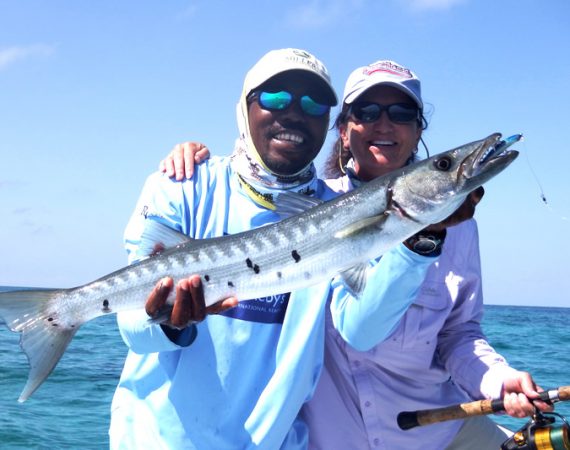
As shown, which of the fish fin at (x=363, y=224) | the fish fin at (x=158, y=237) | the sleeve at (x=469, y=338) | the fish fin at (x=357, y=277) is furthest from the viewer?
the sleeve at (x=469, y=338)

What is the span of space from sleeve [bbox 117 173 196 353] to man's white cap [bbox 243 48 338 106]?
3.05 feet

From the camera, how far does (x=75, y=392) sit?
48.5 ft

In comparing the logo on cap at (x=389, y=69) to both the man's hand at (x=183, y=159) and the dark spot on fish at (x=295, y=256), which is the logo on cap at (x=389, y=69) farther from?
the dark spot on fish at (x=295, y=256)

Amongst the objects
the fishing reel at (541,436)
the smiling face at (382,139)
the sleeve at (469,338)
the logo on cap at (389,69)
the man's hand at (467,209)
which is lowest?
the fishing reel at (541,436)

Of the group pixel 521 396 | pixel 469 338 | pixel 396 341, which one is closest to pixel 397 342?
pixel 396 341

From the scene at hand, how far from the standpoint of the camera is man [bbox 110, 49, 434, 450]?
13.7 feet

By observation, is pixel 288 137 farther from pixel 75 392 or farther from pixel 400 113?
pixel 75 392

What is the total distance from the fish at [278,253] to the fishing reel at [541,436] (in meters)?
1.62

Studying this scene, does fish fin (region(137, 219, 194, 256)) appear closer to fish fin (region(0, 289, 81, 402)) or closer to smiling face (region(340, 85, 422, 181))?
fish fin (region(0, 289, 81, 402))

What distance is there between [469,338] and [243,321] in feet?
6.24

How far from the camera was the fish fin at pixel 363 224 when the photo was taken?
389 cm

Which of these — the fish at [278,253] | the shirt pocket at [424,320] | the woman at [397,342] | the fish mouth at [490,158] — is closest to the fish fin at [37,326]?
the fish at [278,253]

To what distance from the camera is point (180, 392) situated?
14.1 feet

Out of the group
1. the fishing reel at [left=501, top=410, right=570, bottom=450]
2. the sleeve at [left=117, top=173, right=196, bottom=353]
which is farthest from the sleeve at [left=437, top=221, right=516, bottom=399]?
the sleeve at [left=117, top=173, right=196, bottom=353]
